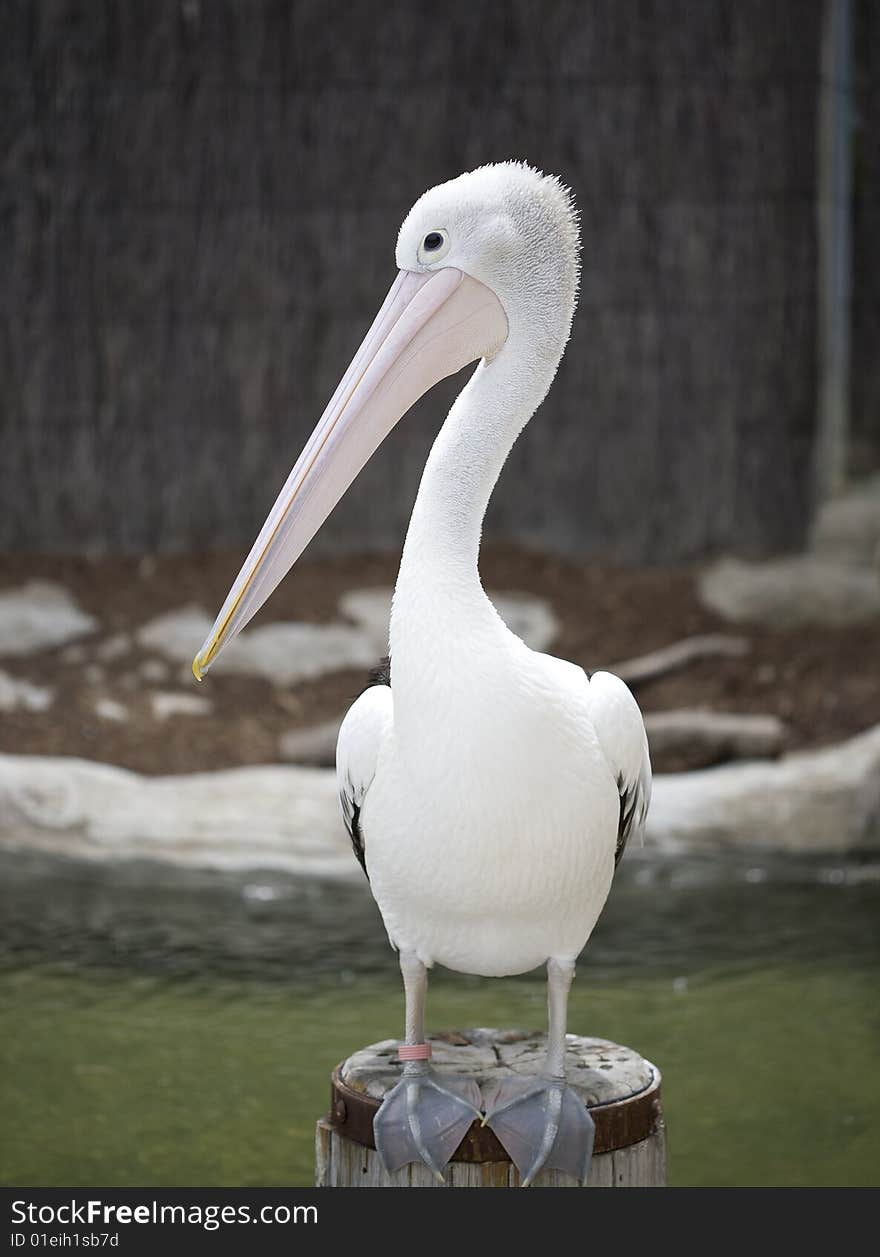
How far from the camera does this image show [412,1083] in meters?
1.99

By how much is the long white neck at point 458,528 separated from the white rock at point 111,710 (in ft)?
11.8

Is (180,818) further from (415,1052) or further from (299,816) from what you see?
(415,1052)

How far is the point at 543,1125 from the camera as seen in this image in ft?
6.29

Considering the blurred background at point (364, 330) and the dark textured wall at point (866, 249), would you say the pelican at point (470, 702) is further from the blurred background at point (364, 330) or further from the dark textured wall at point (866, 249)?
the dark textured wall at point (866, 249)

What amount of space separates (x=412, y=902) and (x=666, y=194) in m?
4.76

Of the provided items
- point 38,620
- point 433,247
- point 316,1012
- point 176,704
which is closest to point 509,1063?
point 433,247

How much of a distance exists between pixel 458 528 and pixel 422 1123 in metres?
0.73

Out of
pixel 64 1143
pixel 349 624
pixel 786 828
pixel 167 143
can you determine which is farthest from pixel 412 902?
pixel 167 143

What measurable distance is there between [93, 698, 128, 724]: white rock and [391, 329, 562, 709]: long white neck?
3.60 m

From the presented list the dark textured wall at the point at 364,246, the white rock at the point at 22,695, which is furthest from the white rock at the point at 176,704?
the dark textured wall at the point at 364,246

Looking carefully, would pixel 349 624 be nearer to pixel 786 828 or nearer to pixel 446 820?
pixel 786 828

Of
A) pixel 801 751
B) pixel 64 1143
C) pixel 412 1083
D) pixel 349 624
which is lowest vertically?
pixel 64 1143

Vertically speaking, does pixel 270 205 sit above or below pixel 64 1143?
above

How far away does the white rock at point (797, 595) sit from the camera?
19.4 feet
